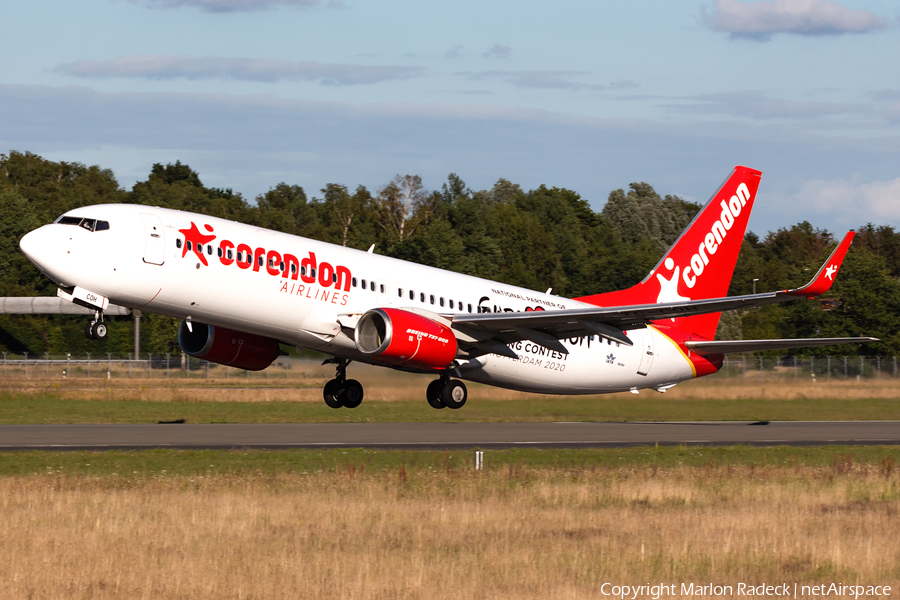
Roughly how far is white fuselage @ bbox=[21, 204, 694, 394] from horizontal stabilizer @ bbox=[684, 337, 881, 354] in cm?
646

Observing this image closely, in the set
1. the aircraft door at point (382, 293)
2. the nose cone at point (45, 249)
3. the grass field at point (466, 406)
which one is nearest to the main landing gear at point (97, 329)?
the nose cone at point (45, 249)

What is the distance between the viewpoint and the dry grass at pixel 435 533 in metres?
16.5

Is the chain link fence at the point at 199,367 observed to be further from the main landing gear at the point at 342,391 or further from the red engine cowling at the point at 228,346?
the red engine cowling at the point at 228,346

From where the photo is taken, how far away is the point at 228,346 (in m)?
30.9

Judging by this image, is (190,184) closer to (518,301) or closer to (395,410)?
(395,410)

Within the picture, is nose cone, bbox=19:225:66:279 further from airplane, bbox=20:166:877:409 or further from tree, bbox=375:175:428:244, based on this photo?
tree, bbox=375:175:428:244

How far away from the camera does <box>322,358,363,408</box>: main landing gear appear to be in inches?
1281

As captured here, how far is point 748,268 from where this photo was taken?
127938 mm

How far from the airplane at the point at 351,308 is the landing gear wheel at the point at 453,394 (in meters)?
0.03

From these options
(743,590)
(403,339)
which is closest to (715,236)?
(403,339)

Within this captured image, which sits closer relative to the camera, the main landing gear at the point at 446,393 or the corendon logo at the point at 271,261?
the corendon logo at the point at 271,261

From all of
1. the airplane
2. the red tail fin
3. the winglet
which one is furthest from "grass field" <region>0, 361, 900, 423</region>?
the winglet

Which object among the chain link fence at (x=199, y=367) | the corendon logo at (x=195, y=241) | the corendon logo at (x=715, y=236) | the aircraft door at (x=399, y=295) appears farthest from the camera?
the chain link fence at (x=199, y=367)

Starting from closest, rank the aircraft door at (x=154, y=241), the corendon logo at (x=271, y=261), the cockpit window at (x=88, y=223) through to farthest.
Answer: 1. the cockpit window at (x=88, y=223)
2. the aircraft door at (x=154, y=241)
3. the corendon logo at (x=271, y=261)
